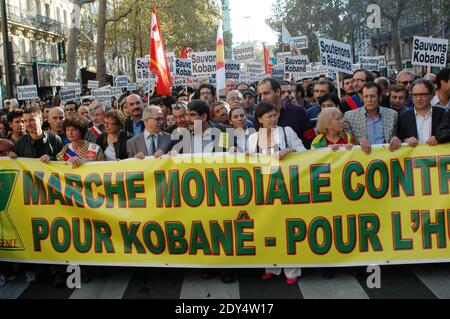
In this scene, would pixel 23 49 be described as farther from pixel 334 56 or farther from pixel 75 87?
pixel 334 56

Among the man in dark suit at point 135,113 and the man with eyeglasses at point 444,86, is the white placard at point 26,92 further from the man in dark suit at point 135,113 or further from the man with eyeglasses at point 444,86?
the man with eyeglasses at point 444,86

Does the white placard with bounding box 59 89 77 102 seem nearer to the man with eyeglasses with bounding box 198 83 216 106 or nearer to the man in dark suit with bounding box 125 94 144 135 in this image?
the man with eyeglasses with bounding box 198 83 216 106

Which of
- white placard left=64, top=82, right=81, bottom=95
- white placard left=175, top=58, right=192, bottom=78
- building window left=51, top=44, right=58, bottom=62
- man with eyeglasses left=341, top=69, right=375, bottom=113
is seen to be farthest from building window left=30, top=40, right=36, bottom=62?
man with eyeglasses left=341, top=69, right=375, bottom=113

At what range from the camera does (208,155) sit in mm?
5699

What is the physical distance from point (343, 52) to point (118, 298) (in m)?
5.96

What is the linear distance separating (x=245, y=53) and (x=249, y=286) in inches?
418

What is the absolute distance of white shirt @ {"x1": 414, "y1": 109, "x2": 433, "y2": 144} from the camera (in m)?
6.16

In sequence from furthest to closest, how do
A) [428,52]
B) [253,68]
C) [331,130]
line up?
[253,68]
[428,52]
[331,130]

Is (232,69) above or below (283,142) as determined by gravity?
above

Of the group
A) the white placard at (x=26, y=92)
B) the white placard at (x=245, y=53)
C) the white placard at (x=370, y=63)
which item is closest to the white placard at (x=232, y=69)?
the white placard at (x=245, y=53)

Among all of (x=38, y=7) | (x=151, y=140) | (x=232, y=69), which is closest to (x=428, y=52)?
(x=232, y=69)

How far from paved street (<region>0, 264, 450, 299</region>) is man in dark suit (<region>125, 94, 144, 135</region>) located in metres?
2.77

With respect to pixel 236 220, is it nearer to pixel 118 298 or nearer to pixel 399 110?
pixel 118 298

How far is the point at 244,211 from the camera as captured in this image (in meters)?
5.58
